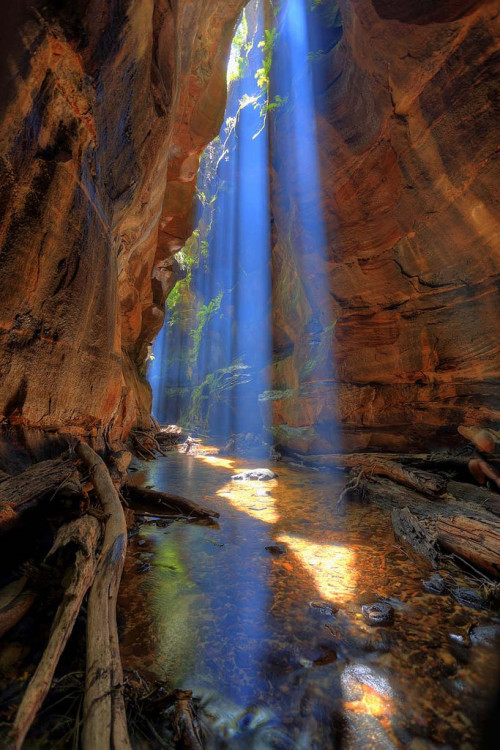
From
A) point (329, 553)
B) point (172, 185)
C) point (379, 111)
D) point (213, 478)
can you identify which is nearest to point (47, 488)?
point (329, 553)

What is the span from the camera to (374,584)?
3.74 m

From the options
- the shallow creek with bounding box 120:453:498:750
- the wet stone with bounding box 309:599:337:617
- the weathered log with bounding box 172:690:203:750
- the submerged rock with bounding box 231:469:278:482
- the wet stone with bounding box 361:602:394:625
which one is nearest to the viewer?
the weathered log with bounding box 172:690:203:750

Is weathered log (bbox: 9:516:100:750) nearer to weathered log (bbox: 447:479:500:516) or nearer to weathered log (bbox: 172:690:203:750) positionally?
weathered log (bbox: 172:690:203:750)

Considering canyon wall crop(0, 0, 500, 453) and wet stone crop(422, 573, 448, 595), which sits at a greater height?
canyon wall crop(0, 0, 500, 453)

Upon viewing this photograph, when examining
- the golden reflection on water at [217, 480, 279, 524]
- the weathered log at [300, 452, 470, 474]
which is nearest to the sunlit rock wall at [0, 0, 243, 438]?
the golden reflection on water at [217, 480, 279, 524]

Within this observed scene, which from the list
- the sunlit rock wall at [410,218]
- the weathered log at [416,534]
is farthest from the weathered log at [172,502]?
the sunlit rock wall at [410,218]

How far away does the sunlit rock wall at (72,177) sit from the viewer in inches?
137

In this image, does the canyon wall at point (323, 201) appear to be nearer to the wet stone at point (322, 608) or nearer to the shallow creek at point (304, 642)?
the shallow creek at point (304, 642)

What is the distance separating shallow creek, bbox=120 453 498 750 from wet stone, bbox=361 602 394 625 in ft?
0.21

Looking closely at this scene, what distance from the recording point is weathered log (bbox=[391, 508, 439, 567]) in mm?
4367

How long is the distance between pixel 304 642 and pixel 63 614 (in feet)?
6.63

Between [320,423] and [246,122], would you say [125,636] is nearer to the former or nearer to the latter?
[320,423]

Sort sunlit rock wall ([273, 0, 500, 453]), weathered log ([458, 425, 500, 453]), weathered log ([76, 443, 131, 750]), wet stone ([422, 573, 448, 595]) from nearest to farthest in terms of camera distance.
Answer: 1. weathered log ([76, 443, 131, 750])
2. wet stone ([422, 573, 448, 595])
3. sunlit rock wall ([273, 0, 500, 453])
4. weathered log ([458, 425, 500, 453])

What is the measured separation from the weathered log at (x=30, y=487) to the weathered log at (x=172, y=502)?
8.70 feet
